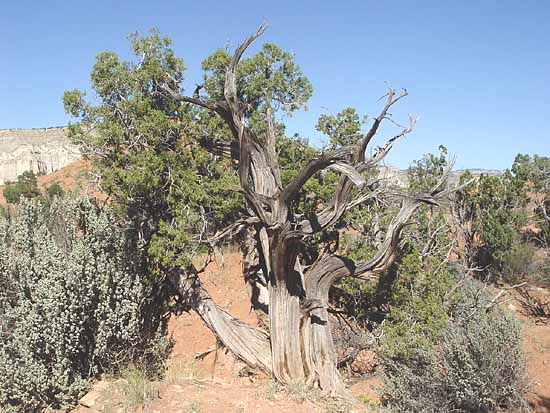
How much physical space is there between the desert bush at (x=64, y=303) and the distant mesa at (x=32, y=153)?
53155 millimetres

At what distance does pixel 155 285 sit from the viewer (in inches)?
324

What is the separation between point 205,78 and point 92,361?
4.61 meters

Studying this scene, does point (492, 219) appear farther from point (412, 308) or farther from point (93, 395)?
point (93, 395)

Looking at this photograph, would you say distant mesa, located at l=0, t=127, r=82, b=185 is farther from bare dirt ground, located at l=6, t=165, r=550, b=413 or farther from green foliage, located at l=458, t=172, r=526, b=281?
bare dirt ground, located at l=6, t=165, r=550, b=413

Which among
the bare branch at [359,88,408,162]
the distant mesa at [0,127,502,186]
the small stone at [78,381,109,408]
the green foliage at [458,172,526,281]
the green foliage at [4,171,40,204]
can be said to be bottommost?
the small stone at [78,381,109,408]

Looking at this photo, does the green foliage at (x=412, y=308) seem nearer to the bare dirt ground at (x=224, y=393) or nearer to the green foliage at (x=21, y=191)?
the bare dirt ground at (x=224, y=393)

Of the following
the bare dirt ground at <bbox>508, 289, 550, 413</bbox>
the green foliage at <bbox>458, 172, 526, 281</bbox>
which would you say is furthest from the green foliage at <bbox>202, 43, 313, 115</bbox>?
the green foliage at <bbox>458, 172, 526, 281</bbox>

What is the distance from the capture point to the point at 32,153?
58938 millimetres

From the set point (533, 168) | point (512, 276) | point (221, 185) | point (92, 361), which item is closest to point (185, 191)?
point (221, 185)

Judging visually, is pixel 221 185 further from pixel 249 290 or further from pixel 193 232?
pixel 249 290

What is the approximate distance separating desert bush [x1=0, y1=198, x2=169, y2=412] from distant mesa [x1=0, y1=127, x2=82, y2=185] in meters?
53.2

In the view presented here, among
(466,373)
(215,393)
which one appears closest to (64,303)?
(215,393)

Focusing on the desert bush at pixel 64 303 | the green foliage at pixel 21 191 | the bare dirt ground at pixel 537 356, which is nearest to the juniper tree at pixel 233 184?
the desert bush at pixel 64 303

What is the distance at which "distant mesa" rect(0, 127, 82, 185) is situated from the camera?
58469 millimetres
